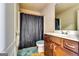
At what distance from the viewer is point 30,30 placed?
132 centimetres

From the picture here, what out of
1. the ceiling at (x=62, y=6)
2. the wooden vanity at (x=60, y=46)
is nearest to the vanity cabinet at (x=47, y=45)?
the wooden vanity at (x=60, y=46)

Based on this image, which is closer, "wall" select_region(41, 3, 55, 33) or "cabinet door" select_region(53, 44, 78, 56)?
"cabinet door" select_region(53, 44, 78, 56)

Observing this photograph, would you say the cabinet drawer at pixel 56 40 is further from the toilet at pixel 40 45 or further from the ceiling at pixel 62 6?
the ceiling at pixel 62 6

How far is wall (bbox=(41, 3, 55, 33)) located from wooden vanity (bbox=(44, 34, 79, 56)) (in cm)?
9

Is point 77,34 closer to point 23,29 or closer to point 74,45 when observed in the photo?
point 74,45

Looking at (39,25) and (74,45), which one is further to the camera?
(39,25)

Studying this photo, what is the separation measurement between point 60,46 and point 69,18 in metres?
0.36

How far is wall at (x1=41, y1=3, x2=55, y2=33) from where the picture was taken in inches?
52.2

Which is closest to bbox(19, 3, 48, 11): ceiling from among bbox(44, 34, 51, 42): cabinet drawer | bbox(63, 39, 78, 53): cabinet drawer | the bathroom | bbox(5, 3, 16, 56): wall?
the bathroom

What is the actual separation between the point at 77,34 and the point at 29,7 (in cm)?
64

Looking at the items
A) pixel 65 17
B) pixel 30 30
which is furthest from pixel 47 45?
pixel 65 17

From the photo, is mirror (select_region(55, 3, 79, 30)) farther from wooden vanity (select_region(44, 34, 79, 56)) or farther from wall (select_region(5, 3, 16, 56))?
wall (select_region(5, 3, 16, 56))

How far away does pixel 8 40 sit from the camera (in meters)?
1.21

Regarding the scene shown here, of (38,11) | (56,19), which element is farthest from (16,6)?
(56,19)
